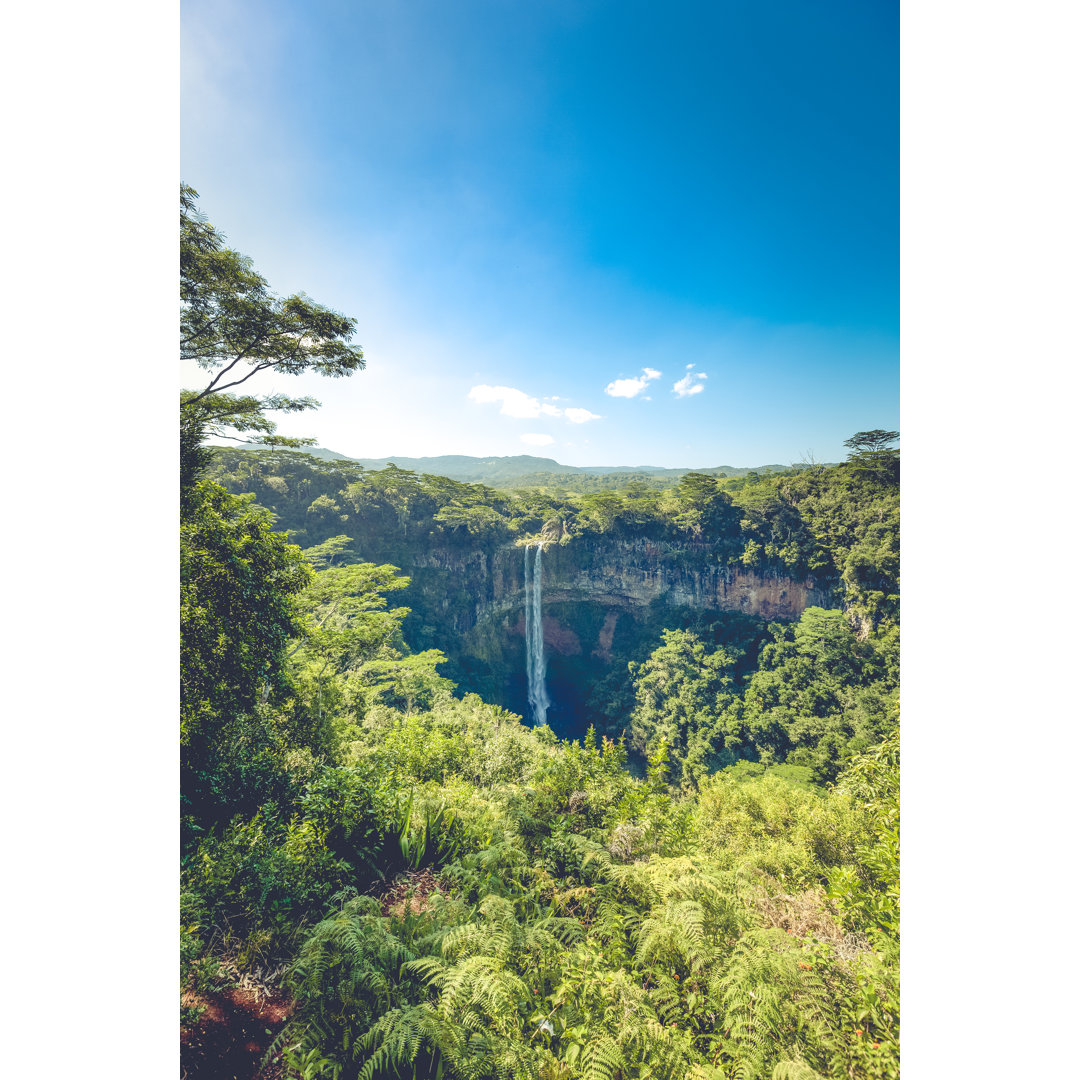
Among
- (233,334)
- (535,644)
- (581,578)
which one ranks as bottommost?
(535,644)

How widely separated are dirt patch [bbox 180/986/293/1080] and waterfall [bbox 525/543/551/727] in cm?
2888

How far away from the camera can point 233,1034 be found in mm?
2221

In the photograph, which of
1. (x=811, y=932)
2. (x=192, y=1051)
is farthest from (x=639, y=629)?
(x=192, y=1051)

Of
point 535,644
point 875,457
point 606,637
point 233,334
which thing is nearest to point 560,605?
point 535,644

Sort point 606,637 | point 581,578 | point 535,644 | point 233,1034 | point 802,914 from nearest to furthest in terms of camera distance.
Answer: point 233,1034 → point 802,914 → point 581,578 → point 535,644 → point 606,637

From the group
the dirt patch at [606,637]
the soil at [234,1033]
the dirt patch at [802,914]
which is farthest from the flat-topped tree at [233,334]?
the dirt patch at [606,637]

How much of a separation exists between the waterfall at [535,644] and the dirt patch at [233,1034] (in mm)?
28878

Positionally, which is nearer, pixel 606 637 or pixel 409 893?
pixel 409 893

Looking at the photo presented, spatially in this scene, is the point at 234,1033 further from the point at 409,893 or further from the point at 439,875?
the point at 439,875

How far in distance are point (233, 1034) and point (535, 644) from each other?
31666 millimetres

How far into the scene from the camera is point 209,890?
289 cm

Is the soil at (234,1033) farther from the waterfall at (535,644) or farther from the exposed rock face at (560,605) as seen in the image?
the waterfall at (535,644)

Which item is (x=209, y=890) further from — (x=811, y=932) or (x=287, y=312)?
(x=287, y=312)
